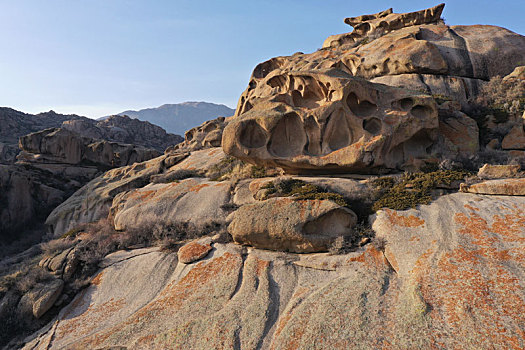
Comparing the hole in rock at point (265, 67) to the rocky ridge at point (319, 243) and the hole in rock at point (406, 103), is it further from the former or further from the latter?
the hole in rock at point (406, 103)

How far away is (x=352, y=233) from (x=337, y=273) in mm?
1835

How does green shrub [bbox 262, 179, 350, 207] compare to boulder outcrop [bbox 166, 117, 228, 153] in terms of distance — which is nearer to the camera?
green shrub [bbox 262, 179, 350, 207]

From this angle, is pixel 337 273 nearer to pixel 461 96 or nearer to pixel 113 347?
pixel 113 347

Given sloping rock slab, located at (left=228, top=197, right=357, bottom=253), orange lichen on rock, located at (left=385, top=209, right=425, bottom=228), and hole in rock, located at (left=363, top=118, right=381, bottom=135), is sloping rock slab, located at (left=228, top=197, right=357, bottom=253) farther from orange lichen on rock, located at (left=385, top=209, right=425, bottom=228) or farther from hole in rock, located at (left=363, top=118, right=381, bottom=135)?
hole in rock, located at (left=363, top=118, right=381, bottom=135)

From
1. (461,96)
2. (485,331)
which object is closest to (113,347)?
(485,331)

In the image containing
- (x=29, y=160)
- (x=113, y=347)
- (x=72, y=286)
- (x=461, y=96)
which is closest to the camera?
(x=113, y=347)


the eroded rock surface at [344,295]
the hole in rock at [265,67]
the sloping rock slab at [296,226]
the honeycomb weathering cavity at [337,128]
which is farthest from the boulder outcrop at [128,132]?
the sloping rock slab at [296,226]

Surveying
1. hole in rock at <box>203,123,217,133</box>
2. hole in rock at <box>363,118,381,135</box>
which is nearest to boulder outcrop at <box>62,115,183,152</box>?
hole in rock at <box>203,123,217,133</box>

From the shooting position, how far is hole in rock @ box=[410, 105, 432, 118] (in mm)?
12914

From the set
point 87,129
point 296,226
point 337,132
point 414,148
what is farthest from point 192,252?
point 87,129

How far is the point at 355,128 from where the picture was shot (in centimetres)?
1288

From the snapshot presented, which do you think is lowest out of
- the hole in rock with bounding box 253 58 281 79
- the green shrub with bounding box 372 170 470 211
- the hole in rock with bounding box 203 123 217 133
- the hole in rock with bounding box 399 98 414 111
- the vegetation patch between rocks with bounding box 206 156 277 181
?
the green shrub with bounding box 372 170 470 211

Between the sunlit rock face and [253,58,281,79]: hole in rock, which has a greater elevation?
[253,58,281,79]: hole in rock

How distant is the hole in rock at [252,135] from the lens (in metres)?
13.9
